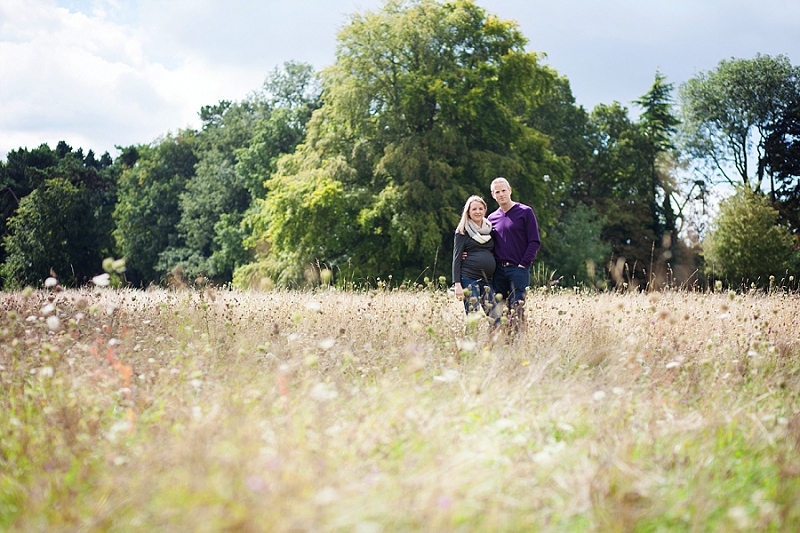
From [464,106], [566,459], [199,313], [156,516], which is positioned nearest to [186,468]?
[156,516]

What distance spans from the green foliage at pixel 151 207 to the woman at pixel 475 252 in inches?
1313

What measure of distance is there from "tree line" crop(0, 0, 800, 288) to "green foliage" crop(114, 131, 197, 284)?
0.40 feet

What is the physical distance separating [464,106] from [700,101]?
2097 cm

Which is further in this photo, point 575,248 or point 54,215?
point 54,215

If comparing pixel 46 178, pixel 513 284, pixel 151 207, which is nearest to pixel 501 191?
pixel 513 284

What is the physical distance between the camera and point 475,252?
6664 mm

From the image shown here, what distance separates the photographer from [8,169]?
4234 cm

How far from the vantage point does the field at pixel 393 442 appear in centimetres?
261

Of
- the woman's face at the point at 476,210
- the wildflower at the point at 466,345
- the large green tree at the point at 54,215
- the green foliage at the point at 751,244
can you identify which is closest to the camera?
the wildflower at the point at 466,345

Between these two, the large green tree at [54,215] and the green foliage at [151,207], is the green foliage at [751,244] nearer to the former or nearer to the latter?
the green foliage at [151,207]

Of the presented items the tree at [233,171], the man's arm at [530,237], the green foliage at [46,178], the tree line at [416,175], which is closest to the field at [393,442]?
the man's arm at [530,237]

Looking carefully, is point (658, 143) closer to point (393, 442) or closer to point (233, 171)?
point (233, 171)

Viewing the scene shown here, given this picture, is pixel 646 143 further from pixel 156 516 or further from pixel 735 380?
pixel 156 516

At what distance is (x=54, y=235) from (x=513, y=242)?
124 ft
